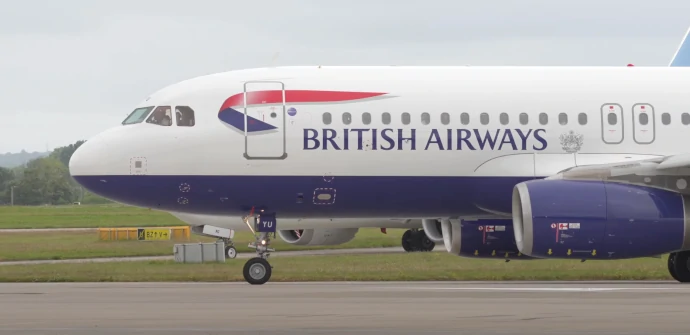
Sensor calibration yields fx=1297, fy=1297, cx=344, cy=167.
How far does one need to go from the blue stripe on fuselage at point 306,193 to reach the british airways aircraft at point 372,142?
0.09 ft

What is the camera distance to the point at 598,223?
23969 millimetres

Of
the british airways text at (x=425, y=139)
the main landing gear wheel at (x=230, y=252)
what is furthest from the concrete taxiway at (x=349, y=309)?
the main landing gear wheel at (x=230, y=252)

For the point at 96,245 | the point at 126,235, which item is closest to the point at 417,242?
the point at 96,245

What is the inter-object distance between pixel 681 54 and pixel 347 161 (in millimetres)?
13059

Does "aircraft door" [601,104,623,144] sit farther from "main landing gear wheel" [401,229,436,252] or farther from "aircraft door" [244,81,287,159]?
"main landing gear wheel" [401,229,436,252]

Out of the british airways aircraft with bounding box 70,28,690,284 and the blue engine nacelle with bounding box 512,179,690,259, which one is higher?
the british airways aircraft with bounding box 70,28,690,284

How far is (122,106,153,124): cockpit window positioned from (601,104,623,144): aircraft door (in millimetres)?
9287

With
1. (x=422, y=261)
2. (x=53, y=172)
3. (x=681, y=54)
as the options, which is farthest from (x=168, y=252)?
(x=53, y=172)

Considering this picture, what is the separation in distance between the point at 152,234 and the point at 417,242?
62.8 feet

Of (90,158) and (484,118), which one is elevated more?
(484,118)

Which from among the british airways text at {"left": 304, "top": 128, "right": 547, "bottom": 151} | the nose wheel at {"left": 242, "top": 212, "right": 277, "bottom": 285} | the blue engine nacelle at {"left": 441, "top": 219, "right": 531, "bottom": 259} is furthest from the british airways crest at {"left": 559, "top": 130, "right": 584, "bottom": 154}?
the nose wheel at {"left": 242, "top": 212, "right": 277, "bottom": 285}

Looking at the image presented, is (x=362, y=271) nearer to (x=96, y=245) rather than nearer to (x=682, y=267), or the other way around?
(x=682, y=267)

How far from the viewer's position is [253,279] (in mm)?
26016

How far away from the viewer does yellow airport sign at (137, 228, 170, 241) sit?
58.5 metres
